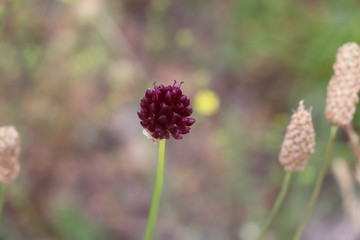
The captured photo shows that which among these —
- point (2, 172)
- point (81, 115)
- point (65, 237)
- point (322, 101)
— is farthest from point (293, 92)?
point (2, 172)

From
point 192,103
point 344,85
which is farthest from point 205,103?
point 344,85

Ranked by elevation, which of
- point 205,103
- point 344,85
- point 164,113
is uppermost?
point 205,103

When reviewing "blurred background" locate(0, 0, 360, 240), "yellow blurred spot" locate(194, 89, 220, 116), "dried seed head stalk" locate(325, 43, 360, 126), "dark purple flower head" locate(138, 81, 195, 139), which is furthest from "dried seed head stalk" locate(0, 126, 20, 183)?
"yellow blurred spot" locate(194, 89, 220, 116)

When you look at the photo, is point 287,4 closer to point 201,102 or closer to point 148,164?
point 201,102

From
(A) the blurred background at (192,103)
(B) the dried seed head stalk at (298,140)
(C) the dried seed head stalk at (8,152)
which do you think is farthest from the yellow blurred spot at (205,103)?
(C) the dried seed head stalk at (8,152)

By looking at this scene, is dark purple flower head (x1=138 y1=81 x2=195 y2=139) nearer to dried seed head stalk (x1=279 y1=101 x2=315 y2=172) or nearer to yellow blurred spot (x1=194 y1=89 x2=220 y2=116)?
dried seed head stalk (x1=279 y1=101 x2=315 y2=172)

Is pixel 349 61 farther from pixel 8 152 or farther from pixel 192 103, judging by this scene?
pixel 192 103
